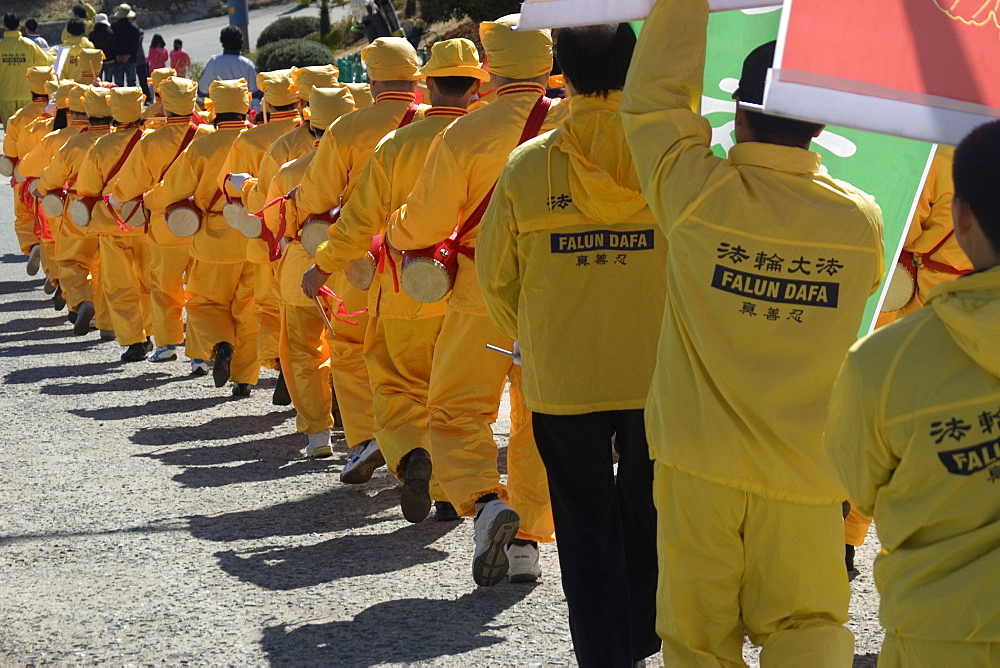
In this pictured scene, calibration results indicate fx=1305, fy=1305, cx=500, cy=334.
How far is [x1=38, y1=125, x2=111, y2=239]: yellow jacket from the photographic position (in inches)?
426

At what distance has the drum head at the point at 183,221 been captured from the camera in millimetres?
8758

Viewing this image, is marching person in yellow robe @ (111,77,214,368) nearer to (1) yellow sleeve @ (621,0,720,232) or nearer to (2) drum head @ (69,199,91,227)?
(2) drum head @ (69,199,91,227)

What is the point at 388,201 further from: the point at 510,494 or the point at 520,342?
the point at 520,342

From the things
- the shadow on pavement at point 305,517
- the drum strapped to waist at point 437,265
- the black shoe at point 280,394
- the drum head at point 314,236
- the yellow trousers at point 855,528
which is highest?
the drum strapped to waist at point 437,265

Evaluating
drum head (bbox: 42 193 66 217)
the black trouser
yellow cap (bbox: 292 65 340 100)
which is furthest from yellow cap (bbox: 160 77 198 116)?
the black trouser

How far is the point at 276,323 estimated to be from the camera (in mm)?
8438

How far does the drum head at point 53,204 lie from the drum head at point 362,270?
5.93 metres

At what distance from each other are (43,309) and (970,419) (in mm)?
11972

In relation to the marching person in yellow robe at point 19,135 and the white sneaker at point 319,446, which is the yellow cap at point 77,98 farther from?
the white sneaker at point 319,446

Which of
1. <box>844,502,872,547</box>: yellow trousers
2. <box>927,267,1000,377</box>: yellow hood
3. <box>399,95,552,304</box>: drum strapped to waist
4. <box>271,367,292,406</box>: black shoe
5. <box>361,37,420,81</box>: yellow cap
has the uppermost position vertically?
<box>361,37,420,81</box>: yellow cap

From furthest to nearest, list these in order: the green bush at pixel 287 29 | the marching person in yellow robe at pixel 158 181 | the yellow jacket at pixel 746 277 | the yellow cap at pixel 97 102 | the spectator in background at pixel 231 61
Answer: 1. the green bush at pixel 287 29
2. the spectator in background at pixel 231 61
3. the yellow cap at pixel 97 102
4. the marching person in yellow robe at pixel 158 181
5. the yellow jacket at pixel 746 277

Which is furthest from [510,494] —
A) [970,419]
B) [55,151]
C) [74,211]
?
[55,151]

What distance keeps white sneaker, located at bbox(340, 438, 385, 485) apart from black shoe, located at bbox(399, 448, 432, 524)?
0.79 m

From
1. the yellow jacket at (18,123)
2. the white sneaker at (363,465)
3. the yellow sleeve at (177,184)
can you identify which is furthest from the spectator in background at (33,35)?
the white sneaker at (363,465)
